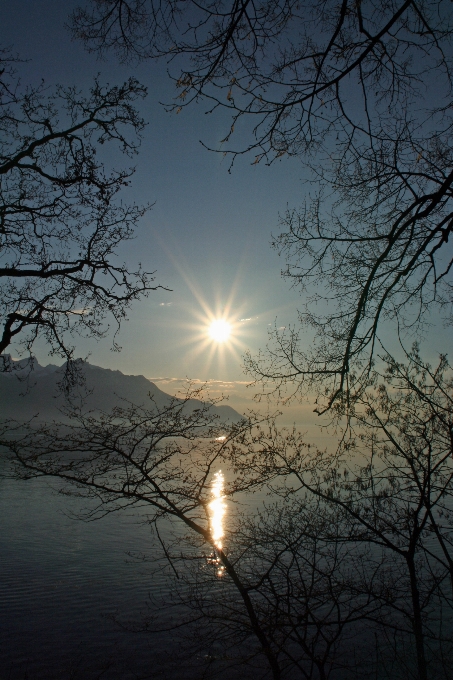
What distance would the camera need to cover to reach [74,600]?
55.0 feet

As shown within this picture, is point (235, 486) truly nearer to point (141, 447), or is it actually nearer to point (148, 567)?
point (141, 447)

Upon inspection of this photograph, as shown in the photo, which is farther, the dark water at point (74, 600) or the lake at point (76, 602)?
the dark water at point (74, 600)

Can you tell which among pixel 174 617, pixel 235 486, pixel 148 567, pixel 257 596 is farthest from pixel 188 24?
pixel 148 567

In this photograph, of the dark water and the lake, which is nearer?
the lake

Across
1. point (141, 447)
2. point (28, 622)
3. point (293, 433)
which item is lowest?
point (28, 622)

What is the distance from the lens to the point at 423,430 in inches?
275

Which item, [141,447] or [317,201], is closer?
[317,201]

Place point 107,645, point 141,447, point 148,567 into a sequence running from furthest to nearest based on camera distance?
point 148,567
point 107,645
point 141,447

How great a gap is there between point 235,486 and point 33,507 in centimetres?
3065

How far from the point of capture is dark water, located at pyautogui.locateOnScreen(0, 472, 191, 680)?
12.4 m

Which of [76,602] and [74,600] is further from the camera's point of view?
[74,600]

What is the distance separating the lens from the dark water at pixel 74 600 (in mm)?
12398

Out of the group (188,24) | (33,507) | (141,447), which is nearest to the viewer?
(188,24)

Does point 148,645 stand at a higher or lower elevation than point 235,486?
lower
